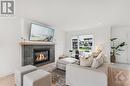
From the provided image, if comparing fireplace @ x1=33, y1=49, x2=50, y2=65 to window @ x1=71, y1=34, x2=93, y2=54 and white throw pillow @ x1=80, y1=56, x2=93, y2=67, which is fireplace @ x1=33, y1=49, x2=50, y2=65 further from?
white throw pillow @ x1=80, y1=56, x2=93, y2=67

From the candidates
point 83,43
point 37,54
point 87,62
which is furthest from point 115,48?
point 37,54

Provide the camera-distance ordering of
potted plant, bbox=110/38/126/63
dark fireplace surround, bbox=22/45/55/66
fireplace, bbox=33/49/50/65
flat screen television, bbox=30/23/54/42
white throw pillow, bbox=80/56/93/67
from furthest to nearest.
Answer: potted plant, bbox=110/38/126/63 → fireplace, bbox=33/49/50/65 → flat screen television, bbox=30/23/54/42 → dark fireplace surround, bbox=22/45/55/66 → white throw pillow, bbox=80/56/93/67

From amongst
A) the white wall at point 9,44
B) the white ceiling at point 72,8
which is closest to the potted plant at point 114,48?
the white ceiling at point 72,8

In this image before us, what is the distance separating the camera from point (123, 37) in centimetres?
571

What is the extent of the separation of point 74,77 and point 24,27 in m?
2.91

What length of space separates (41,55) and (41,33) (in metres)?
1.16

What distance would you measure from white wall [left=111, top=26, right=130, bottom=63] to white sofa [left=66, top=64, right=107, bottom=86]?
12.9 feet

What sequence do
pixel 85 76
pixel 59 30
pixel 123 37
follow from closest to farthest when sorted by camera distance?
pixel 85 76 → pixel 123 37 → pixel 59 30

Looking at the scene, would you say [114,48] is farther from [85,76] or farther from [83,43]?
[85,76]

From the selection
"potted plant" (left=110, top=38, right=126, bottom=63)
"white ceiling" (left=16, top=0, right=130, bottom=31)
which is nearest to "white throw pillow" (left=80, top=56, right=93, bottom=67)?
"white ceiling" (left=16, top=0, right=130, bottom=31)

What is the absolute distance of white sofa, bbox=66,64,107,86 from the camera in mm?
2217

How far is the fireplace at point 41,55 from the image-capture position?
15.4ft

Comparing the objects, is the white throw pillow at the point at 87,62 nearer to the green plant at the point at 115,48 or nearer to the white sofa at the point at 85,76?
the white sofa at the point at 85,76

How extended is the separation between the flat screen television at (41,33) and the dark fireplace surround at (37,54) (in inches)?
15.7
